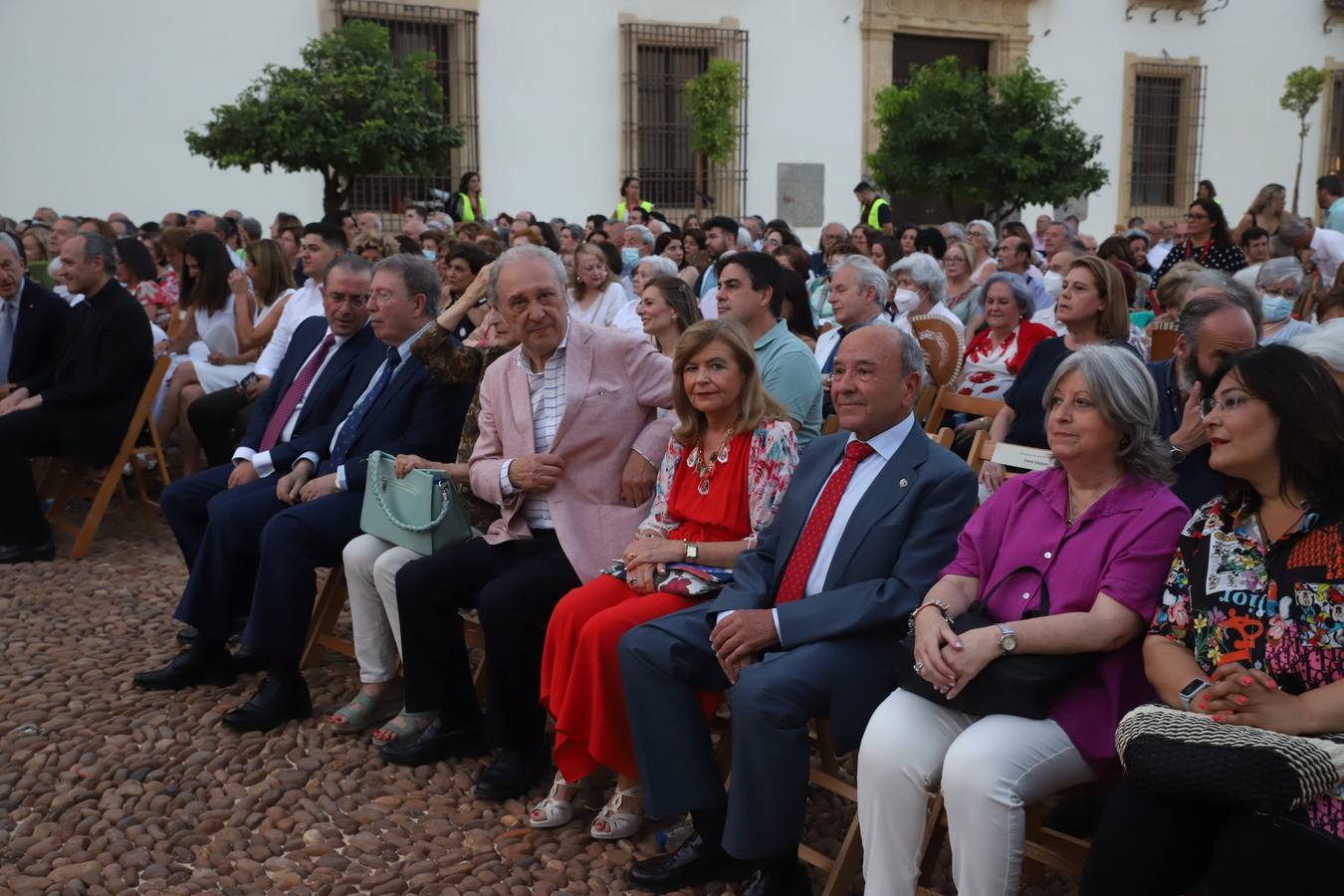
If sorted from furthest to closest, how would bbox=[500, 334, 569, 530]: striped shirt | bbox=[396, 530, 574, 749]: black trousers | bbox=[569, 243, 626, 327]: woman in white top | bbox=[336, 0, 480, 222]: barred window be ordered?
1. bbox=[336, 0, 480, 222]: barred window
2. bbox=[569, 243, 626, 327]: woman in white top
3. bbox=[500, 334, 569, 530]: striped shirt
4. bbox=[396, 530, 574, 749]: black trousers

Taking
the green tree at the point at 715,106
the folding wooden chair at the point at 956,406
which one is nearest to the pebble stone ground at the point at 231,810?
the folding wooden chair at the point at 956,406

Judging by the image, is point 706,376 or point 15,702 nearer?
point 706,376

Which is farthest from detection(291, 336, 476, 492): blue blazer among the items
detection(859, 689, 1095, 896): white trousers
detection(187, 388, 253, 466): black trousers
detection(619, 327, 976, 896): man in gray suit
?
detection(187, 388, 253, 466): black trousers

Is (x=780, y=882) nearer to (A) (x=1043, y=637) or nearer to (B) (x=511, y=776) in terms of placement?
(A) (x=1043, y=637)

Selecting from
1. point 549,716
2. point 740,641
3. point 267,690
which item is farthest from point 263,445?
point 740,641

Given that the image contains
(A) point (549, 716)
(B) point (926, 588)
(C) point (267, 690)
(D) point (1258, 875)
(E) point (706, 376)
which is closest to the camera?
(D) point (1258, 875)

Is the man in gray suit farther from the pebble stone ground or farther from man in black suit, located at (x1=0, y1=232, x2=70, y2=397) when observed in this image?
man in black suit, located at (x1=0, y1=232, x2=70, y2=397)

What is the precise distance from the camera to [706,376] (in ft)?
11.8

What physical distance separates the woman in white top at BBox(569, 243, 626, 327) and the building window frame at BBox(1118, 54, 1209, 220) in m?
18.1

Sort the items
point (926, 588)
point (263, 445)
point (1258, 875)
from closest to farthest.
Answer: point (1258, 875), point (926, 588), point (263, 445)

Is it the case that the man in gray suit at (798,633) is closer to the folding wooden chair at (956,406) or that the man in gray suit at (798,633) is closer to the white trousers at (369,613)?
the white trousers at (369,613)

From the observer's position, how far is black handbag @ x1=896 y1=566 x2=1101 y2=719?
8.68 feet

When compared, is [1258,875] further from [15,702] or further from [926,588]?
[15,702]

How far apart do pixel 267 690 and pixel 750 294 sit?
2.24m
